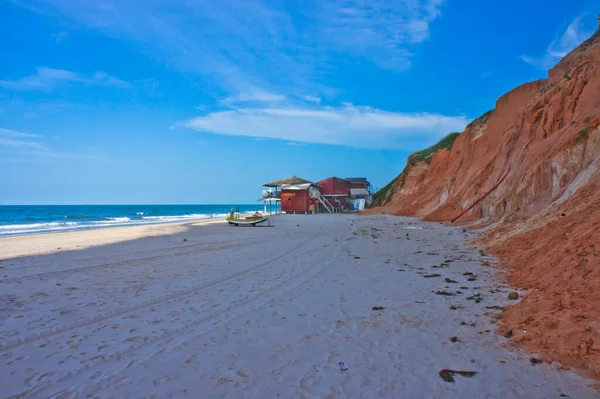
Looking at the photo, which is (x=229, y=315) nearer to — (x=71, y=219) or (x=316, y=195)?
(x=316, y=195)

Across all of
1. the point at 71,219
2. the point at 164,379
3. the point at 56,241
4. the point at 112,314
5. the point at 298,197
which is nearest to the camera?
the point at 164,379

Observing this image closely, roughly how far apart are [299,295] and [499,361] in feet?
11.0

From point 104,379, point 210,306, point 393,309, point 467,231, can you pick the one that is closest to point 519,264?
point 393,309

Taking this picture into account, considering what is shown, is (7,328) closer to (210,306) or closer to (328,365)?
(210,306)

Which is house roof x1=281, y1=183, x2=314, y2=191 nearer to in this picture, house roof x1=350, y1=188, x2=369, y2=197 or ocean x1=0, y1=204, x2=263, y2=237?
house roof x1=350, y1=188, x2=369, y2=197

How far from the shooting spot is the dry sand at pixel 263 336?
120 inches

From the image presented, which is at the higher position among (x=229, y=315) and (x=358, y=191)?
(x=358, y=191)

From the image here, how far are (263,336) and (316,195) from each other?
44.4 meters

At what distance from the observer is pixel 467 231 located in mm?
15227

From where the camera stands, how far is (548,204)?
34.9 feet

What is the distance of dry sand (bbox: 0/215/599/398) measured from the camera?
306 cm

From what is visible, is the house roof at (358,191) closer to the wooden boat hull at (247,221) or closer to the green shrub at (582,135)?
the wooden boat hull at (247,221)

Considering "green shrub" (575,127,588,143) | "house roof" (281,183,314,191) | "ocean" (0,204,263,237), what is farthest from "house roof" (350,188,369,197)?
"green shrub" (575,127,588,143)

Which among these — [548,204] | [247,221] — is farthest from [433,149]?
[548,204]
